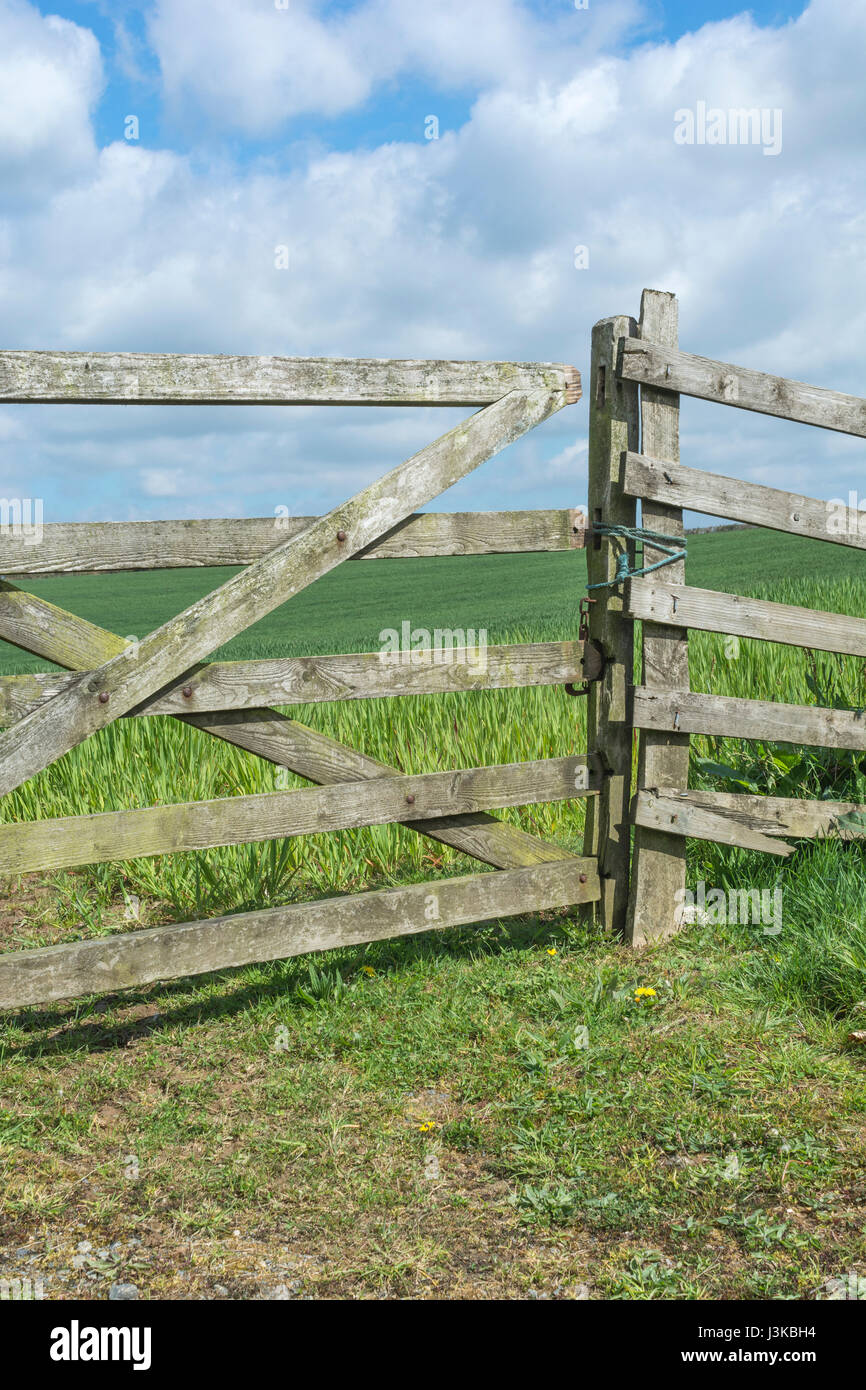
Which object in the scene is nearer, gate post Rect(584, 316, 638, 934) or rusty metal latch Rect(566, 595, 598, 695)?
gate post Rect(584, 316, 638, 934)

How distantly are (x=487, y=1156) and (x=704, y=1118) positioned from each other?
0.74 m

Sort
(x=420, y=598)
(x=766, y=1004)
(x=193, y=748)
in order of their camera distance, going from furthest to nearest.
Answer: (x=420, y=598) → (x=193, y=748) → (x=766, y=1004)

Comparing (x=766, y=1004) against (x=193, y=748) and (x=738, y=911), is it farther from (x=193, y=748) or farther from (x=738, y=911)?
(x=193, y=748)

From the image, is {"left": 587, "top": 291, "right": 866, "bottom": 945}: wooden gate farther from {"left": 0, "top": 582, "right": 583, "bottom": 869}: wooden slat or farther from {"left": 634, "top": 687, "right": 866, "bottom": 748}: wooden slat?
{"left": 0, "top": 582, "right": 583, "bottom": 869}: wooden slat

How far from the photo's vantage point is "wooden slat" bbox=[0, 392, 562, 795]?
11.1 ft

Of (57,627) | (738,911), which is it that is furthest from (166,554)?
(738,911)

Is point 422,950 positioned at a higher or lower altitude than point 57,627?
lower

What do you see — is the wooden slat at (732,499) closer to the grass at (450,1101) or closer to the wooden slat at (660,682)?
the wooden slat at (660,682)

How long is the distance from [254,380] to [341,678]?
115 centimetres

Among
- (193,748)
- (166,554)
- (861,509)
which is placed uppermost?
(861,509)

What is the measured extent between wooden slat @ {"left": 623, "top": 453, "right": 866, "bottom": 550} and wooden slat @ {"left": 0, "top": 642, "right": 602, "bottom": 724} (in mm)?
752

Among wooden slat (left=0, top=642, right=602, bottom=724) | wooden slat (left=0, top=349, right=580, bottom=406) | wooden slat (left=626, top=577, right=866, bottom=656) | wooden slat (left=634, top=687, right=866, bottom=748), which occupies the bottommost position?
wooden slat (left=634, top=687, right=866, bottom=748)

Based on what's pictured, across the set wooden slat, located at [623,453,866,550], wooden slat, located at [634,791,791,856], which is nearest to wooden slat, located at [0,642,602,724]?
wooden slat, located at [634,791,791,856]

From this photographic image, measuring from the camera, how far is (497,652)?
419cm
